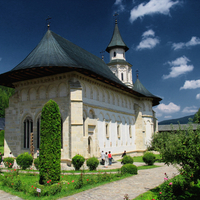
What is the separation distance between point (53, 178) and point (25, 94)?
10.9 metres

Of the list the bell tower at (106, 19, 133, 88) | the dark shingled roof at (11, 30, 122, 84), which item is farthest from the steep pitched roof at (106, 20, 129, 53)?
the dark shingled roof at (11, 30, 122, 84)

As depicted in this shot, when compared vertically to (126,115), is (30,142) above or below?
below

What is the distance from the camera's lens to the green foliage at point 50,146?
9.27 metres

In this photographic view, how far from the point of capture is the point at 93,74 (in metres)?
17.4

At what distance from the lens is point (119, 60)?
32781mm

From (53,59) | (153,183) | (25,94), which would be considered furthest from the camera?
(25,94)

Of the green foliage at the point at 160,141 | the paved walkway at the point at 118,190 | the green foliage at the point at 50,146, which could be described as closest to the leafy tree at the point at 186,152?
the green foliage at the point at 160,141

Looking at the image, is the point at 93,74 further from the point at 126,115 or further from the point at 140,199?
the point at 140,199

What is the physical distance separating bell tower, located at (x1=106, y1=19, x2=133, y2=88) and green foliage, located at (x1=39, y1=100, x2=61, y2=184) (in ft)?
77.0

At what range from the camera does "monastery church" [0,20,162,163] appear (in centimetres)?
1581

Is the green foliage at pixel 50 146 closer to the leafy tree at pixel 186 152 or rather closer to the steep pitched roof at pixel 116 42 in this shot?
the leafy tree at pixel 186 152

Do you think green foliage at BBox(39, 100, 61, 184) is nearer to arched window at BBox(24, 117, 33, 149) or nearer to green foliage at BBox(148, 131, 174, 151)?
green foliage at BBox(148, 131, 174, 151)

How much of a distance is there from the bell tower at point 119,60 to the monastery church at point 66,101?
9278 mm

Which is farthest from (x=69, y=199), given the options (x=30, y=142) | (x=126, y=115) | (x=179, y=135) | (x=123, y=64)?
(x=123, y=64)
